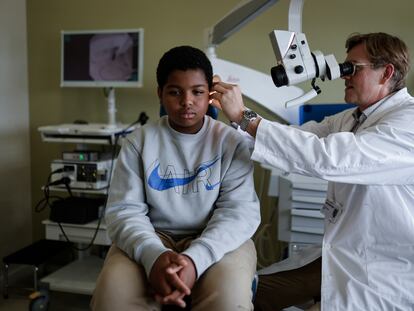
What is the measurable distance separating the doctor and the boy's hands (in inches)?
12.6

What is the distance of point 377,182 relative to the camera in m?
1.01

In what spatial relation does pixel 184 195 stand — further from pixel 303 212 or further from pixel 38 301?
pixel 38 301

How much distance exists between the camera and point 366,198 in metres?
1.08

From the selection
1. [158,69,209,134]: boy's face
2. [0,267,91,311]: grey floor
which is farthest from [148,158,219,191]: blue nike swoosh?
[0,267,91,311]: grey floor

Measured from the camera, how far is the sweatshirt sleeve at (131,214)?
3.16 feet

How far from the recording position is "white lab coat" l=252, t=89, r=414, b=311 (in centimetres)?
100

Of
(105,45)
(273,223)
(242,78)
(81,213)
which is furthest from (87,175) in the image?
(273,223)

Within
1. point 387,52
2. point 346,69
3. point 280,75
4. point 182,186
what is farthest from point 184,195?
point 387,52

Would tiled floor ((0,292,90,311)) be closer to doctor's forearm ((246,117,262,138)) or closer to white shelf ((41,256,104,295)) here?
white shelf ((41,256,104,295))

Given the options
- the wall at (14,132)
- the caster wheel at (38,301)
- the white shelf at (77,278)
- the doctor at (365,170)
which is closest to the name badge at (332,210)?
the doctor at (365,170)

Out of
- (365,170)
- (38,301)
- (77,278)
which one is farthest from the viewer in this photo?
(77,278)

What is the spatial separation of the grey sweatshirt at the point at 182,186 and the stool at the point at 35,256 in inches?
45.6

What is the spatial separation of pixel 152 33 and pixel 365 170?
1.65 m

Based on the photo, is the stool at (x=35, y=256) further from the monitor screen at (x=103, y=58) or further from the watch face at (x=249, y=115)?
the watch face at (x=249, y=115)
